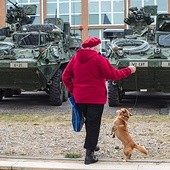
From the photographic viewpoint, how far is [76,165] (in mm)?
6238

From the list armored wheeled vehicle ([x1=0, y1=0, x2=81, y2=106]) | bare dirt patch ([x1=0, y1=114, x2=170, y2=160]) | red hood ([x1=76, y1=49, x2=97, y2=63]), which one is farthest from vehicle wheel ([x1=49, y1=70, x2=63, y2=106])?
red hood ([x1=76, y1=49, x2=97, y2=63])

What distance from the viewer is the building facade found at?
41938 mm

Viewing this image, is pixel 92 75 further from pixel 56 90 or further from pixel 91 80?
pixel 56 90

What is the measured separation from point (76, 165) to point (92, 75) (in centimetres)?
109

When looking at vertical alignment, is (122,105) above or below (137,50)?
below

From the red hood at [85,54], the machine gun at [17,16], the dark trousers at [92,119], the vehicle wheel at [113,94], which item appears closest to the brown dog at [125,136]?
the dark trousers at [92,119]

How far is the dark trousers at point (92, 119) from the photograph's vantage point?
632 cm

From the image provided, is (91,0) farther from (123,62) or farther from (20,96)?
(123,62)

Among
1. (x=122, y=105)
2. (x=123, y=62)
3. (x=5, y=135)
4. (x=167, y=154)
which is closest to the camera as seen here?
(x=167, y=154)

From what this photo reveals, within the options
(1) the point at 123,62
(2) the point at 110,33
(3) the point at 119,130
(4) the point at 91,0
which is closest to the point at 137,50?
(1) the point at 123,62

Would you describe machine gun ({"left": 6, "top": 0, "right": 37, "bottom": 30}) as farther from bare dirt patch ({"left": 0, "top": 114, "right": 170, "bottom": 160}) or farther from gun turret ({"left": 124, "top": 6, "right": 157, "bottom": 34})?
bare dirt patch ({"left": 0, "top": 114, "right": 170, "bottom": 160})

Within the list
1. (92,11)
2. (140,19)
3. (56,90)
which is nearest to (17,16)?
(140,19)

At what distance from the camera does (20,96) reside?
1562 centimetres

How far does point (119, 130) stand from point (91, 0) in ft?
123
